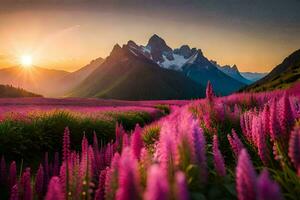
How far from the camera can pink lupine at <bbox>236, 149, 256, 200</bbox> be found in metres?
2.41

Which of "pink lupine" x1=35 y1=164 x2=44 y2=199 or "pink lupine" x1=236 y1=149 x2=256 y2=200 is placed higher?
"pink lupine" x1=236 y1=149 x2=256 y2=200

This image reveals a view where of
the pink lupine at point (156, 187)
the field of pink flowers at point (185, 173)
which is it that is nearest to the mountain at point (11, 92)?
the field of pink flowers at point (185, 173)

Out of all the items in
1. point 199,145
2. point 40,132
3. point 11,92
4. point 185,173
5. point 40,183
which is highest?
point 11,92

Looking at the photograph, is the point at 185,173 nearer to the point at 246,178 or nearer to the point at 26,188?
the point at 246,178

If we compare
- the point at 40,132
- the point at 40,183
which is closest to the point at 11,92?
the point at 40,132

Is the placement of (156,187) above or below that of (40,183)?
above

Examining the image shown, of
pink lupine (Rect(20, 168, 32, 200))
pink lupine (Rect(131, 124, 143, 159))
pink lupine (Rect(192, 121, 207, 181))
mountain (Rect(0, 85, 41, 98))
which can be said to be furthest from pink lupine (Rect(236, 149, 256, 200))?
mountain (Rect(0, 85, 41, 98))

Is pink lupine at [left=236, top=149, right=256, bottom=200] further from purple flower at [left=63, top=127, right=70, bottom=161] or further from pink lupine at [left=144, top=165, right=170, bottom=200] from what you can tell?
purple flower at [left=63, top=127, right=70, bottom=161]

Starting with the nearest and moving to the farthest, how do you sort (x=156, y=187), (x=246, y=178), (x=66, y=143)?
1. (x=156, y=187)
2. (x=246, y=178)
3. (x=66, y=143)

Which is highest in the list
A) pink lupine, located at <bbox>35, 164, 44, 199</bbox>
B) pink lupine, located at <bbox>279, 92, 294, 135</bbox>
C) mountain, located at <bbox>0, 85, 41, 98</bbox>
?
mountain, located at <bbox>0, 85, 41, 98</bbox>

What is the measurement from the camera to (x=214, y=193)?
→ 3797mm

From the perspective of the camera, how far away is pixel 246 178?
8.14ft

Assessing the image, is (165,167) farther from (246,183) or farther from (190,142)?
(246,183)

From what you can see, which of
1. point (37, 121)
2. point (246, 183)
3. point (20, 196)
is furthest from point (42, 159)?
point (246, 183)
